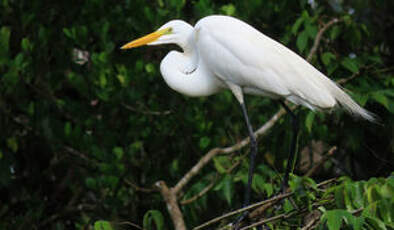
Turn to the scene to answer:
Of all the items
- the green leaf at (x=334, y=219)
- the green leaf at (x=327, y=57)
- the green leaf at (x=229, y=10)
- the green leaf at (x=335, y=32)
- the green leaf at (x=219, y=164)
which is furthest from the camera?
the green leaf at (x=229, y=10)

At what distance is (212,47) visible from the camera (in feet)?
8.64

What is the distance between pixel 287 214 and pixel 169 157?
1597mm

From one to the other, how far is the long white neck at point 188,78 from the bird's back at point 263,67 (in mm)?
79

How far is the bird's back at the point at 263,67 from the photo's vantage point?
2502 millimetres

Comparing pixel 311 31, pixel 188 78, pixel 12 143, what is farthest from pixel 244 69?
pixel 12 143

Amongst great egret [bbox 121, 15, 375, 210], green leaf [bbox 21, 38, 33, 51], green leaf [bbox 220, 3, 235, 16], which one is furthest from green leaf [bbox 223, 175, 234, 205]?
green leaf [bbox 21, 38, 33, 51]

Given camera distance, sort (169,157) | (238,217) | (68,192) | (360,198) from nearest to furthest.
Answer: (360,198)
(238,217)
(169,157)
(68,192)

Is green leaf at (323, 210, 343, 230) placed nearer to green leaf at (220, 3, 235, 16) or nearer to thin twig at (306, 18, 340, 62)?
thin twig at (306, 18, 340, 62)

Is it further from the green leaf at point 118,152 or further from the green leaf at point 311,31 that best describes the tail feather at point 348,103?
the green leaf at point 118,152

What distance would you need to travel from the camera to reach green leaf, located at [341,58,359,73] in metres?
2.87

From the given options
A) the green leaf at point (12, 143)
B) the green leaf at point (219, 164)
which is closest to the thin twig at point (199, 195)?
the green leaf at point (219, 164)

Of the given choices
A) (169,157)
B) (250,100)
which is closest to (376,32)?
(250,100)

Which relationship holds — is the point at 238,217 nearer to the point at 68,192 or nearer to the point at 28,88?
the point at 28,88

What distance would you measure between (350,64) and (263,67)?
1.82ft
